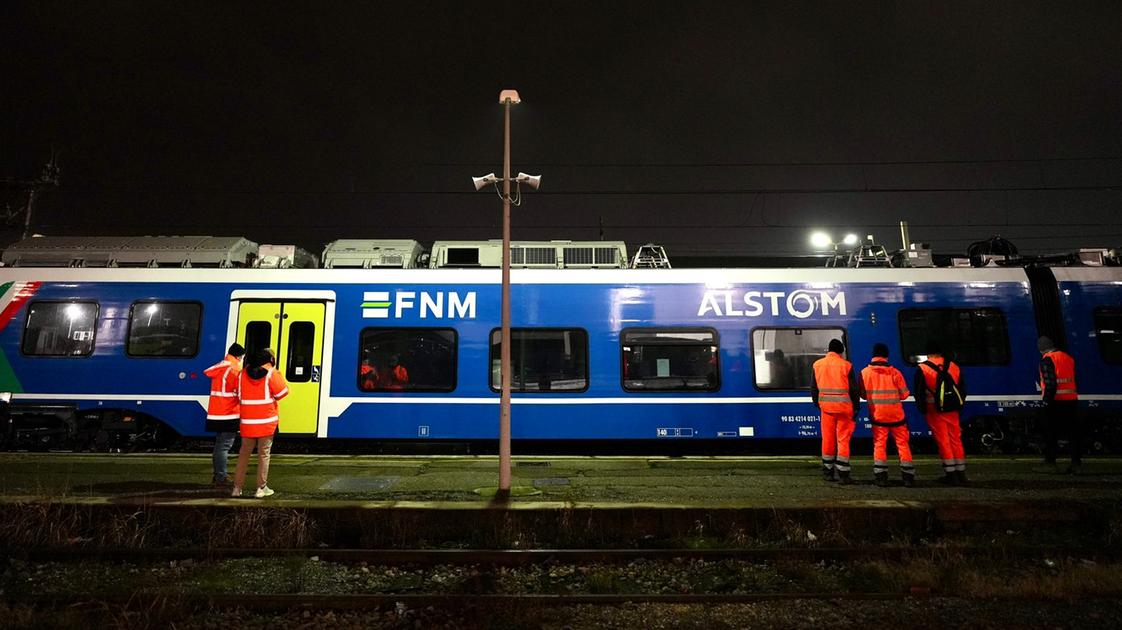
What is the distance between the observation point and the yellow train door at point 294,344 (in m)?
9.34

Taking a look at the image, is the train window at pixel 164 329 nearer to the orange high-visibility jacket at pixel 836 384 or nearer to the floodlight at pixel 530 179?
the floodlight at pixel 530 179

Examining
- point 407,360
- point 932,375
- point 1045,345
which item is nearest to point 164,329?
point 407,360

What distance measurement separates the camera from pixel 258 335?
950 centimetres

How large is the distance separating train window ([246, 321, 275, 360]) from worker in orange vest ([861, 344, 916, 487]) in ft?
30.3

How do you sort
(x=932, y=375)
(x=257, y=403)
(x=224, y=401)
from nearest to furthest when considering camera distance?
(x=257, y=403) → (x=224, y=401) → (x=932, y=375)

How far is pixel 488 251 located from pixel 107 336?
6.61 meters

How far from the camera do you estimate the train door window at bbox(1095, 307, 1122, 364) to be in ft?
31.7

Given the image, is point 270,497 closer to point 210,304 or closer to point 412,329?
point 412,329

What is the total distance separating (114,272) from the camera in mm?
9766

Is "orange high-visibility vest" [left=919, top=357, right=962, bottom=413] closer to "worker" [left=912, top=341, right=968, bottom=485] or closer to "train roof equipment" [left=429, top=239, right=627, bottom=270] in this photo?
"worker" [left=912, top=341, right=968, bottom=485]

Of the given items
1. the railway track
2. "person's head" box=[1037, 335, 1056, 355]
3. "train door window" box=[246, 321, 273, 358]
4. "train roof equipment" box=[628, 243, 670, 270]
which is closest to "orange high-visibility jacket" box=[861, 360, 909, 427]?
the railway track

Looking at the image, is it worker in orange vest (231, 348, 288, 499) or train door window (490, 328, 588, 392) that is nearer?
worker in orange vest (231, 348, 288, 499)

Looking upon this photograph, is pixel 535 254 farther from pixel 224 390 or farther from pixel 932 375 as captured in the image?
pixel 932 375

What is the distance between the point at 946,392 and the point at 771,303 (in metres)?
3.11
